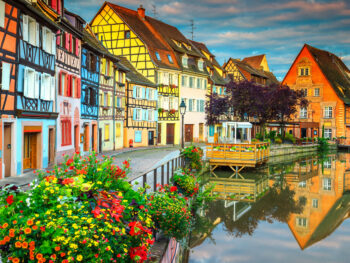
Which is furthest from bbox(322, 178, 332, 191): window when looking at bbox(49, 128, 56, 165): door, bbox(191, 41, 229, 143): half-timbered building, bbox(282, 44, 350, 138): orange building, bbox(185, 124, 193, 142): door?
bbox(282, 44, 350, 138): orange building

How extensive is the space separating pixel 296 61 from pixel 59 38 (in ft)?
170

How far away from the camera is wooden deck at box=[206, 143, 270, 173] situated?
89.8ft

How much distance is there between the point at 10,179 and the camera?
15.6m

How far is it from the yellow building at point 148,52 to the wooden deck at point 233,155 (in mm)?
15919

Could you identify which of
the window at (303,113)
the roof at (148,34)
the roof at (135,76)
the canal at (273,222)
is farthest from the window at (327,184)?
the window at (303,113)

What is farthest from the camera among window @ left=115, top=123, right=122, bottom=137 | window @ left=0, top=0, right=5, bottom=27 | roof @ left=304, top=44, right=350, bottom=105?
roof @ left=304, top=44, right=350, bottom=105

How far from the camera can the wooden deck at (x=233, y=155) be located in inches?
1078

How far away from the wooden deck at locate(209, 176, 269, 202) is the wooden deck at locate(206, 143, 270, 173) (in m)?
1.58

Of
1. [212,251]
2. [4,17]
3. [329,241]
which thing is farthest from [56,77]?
[329,241]

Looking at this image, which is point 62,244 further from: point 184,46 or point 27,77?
point 184,46

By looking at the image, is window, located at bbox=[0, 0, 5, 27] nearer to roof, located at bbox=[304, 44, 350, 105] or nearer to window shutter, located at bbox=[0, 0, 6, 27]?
window shutter, located at bbox=[0, 0, 6, 27]

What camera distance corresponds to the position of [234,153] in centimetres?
2766

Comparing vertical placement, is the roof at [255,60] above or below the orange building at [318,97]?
above

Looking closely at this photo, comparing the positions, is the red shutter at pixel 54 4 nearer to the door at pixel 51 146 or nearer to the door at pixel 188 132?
the door at pixel 51 146
